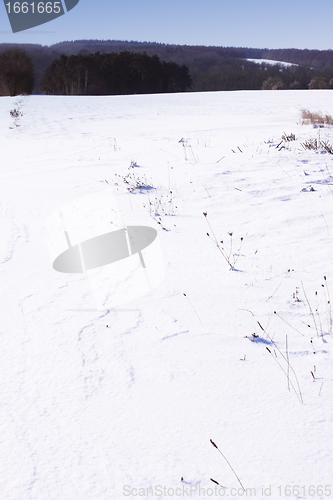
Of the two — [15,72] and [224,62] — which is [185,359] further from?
[224,62]

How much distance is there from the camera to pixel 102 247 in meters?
3.57

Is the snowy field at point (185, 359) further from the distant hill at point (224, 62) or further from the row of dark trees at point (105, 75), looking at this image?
the row of dark trees at point (105, 75)

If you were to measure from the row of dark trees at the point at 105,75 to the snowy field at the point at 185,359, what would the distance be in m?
Answer: 56.7

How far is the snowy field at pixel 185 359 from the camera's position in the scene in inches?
58.5

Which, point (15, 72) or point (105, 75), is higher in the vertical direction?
point (105, 75)

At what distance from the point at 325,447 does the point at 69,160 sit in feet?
23.4

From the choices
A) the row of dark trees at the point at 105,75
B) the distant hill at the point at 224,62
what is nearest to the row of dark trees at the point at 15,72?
the distant hill at the point at 224,62

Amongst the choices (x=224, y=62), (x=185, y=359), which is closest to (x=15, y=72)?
(x=185, y=359)

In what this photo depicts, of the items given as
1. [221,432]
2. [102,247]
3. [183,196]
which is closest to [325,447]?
[221,432]

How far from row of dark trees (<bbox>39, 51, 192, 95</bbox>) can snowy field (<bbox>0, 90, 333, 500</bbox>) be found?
2232 inches

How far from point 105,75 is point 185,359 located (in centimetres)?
6121

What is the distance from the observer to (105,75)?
5553 centimetres

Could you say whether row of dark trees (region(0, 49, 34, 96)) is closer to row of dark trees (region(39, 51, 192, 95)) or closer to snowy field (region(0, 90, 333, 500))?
row of dark trees (region(39, 51, 192, 95))

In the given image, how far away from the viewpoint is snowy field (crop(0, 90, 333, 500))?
4.88 ft
